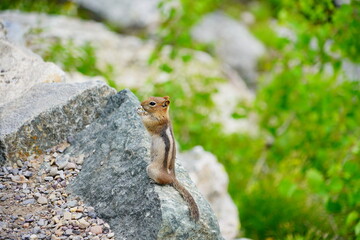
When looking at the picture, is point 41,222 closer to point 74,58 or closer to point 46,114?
point 46,114

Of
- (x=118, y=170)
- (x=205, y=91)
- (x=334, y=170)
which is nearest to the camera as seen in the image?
(x=118, y=170)

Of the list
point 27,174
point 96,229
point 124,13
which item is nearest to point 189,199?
point 96,229

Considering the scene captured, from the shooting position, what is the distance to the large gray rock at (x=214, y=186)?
209 inches

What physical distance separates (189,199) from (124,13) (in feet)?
24.9

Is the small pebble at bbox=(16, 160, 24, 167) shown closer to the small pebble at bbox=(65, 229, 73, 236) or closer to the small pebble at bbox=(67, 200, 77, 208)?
the small pebble at bbox=(67, 200, 77, 208)

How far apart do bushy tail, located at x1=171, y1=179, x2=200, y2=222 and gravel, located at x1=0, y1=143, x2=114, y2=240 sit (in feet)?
1.78

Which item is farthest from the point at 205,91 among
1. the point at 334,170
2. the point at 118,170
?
the point at 118,170

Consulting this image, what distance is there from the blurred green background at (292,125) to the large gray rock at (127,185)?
1909mm

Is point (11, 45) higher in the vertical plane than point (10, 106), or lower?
higher

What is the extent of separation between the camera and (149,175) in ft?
10.4

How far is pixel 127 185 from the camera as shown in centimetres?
326

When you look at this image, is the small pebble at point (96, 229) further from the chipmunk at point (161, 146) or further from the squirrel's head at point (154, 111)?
the squirrel's head at point (154, 111)

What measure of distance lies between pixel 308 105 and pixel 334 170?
1.54 m

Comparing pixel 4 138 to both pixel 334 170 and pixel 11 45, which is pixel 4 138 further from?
pixel 334 170
